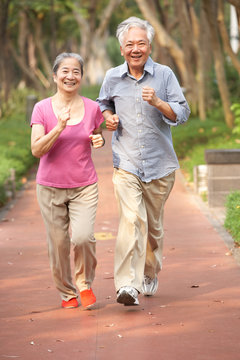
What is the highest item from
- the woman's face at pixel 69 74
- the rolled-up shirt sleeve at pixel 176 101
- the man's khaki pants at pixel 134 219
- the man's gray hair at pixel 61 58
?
the man's gray hair at pixel 61 58

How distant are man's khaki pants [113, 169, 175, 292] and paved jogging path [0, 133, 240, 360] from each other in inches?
12.0

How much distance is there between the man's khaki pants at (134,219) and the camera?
6.60 metres

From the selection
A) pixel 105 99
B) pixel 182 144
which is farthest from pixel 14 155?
pixel 105 99

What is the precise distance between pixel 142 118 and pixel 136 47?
516mm

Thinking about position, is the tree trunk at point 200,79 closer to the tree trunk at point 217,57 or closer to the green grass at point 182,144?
the green grass at point 182,144

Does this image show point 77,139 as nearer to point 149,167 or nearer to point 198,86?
point 149,167

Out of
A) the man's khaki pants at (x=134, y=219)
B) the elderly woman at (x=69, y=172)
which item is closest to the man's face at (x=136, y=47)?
the elderly woman at (x=69, y=172)

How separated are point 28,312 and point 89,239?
792mm

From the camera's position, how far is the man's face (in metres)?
6.57

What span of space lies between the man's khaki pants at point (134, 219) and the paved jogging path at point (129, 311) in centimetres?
30

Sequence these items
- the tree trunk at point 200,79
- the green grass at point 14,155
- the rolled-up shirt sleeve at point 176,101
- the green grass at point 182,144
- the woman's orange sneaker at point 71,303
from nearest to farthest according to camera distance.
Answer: the rolled-up shirt sleeve at point 176,101 → the woman's orange sneaker at point 71,303 → the green grass at point 14,155 → the green grass at point 182,144 → the tree trunk at point 200,79

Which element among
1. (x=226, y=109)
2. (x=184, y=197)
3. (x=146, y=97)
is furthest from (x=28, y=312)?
(x=226, y=109)

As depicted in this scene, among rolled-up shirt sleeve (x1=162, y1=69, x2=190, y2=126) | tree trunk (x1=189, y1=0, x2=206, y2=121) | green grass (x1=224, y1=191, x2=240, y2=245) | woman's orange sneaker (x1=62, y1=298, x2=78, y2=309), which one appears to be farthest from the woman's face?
tree trunk (x1=189, y1=0, x2=206, y2=121)

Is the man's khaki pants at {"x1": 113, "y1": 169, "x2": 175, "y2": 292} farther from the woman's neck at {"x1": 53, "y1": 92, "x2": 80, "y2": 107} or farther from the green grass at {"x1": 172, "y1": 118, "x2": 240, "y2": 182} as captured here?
the green grass at {"x1": 172, "y1": 118, "x2": 240, "y2": 182}
